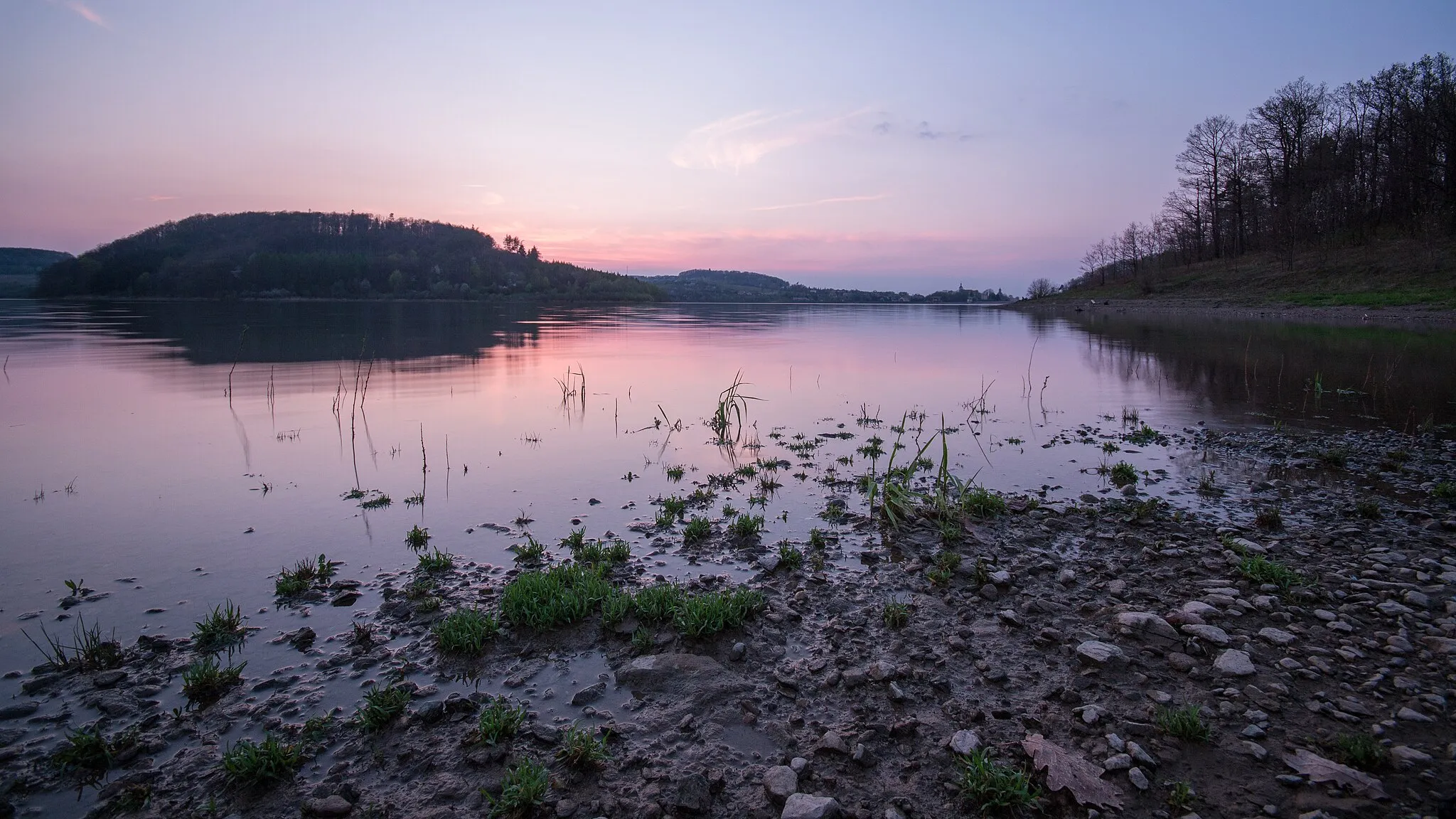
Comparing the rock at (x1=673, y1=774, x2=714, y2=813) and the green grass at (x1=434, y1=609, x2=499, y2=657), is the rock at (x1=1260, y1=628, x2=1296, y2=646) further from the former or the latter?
the green grass at (x1=434, y1=609, x2=499, y2=657)

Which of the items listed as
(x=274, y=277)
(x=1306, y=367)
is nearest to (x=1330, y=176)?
(x=1306, y=367)

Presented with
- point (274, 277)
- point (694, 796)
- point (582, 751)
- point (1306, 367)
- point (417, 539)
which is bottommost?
point (694, 796)

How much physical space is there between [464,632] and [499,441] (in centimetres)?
891

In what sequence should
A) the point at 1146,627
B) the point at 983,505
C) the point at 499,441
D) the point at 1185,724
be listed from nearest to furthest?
the point at 1185,724 → the point at 1146,627 → the point at 983,505 → the point at 499,441

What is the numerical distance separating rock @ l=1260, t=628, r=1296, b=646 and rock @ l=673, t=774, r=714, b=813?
4.65 m

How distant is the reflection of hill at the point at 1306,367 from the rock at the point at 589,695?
16.4 meters

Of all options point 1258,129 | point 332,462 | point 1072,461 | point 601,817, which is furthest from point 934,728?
point 1258,129

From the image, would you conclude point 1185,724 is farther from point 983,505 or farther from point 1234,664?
point 983,505

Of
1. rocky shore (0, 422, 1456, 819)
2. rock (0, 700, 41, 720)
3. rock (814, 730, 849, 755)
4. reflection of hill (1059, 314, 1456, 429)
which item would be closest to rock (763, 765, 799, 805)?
rocky shore (0, 422, 1456, 819)

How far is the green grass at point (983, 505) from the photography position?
908 centimetres

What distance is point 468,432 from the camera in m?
15.0

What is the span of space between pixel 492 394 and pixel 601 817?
59.1 feet

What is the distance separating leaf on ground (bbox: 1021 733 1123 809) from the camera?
12.5 ft

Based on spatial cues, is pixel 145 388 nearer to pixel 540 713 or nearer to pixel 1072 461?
pixel 540 713
